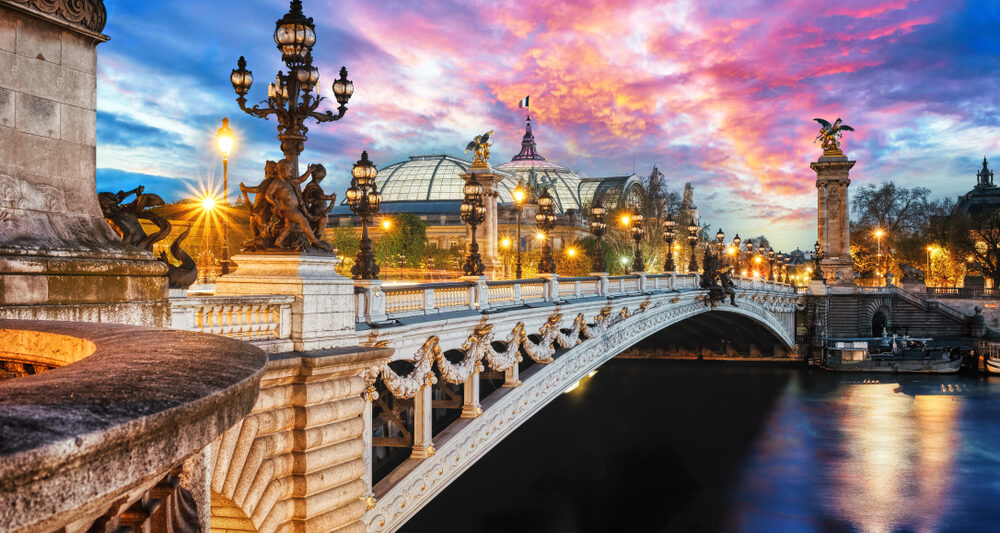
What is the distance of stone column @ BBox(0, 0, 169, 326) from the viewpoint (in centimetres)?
794

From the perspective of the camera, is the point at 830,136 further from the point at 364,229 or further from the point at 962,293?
the point at 364,229

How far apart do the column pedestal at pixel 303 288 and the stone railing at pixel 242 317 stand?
0.18 meters

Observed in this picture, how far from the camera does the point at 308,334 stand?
453 inches

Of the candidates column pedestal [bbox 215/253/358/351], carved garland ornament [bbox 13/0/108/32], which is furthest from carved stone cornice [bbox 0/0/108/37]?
column pedestal [bbox 215/253/358/351]

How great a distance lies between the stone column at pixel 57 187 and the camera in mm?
7938

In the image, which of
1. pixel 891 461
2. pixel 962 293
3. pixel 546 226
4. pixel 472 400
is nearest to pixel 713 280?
pixel 891 461

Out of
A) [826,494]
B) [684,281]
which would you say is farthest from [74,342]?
[684,281]

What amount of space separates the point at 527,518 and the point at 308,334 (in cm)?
1908

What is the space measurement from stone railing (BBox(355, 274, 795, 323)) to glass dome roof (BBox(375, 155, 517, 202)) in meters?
69.8

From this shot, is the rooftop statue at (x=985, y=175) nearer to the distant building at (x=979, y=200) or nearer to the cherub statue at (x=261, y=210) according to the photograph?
the distant building at (x=979, y=200)

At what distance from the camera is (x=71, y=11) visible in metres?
8.65

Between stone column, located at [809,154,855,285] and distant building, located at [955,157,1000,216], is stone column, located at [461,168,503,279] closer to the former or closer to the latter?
stone column, located at [809,154,855,285]

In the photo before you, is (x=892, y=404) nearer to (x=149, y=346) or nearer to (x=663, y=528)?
(x=663, y=528)

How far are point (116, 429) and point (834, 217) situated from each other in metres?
81.9
